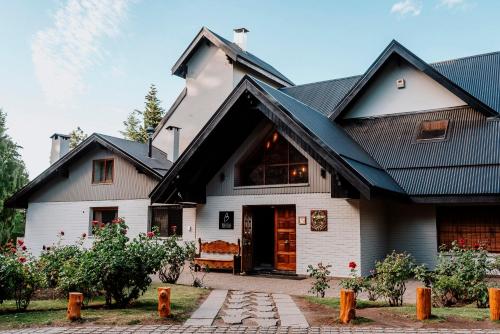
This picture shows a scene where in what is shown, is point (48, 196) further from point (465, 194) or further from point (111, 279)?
point (465, 194)

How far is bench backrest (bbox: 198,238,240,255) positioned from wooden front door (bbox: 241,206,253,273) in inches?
10.1

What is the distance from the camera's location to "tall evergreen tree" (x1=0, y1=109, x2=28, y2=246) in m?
22.3

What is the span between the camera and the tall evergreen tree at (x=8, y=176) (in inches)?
877

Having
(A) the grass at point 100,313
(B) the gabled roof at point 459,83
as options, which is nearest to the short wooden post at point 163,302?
(A) the grass at point 100,313

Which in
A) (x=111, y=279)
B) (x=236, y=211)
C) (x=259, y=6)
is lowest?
(x=111, y=279)

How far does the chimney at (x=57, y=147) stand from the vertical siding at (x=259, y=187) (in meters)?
9.23

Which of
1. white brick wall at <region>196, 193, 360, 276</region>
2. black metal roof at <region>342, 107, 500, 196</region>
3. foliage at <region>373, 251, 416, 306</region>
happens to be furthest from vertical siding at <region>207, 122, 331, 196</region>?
foliage at <region>373, 251, 416, 306</region>

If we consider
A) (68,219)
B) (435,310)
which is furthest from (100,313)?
(68,219)

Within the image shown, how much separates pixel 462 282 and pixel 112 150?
551 inches

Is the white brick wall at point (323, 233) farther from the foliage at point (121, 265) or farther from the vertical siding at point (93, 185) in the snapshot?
the foliage at point (121, 265)

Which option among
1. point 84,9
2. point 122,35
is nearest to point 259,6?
point 122,35

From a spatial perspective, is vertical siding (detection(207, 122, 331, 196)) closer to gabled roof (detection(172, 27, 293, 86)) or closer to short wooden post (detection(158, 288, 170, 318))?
short wooden post (detection(158, 288, 170, 318))

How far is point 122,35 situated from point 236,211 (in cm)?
631

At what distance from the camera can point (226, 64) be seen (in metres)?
23.0
